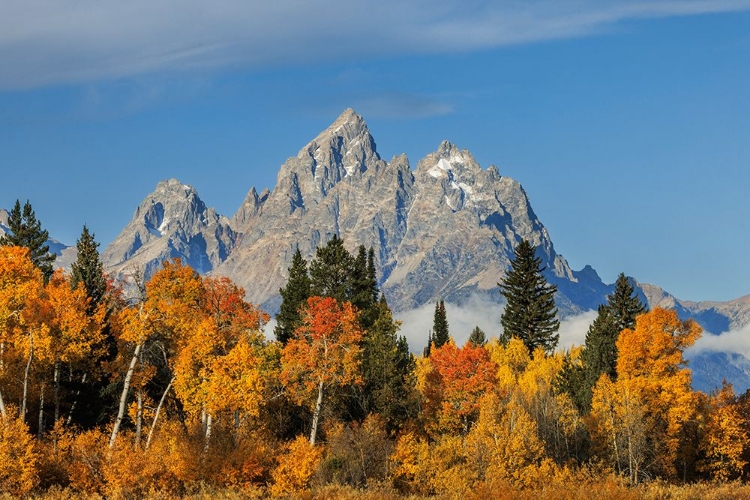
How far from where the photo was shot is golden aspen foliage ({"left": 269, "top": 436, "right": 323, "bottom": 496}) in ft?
178

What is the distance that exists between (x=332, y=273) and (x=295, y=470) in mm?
31933

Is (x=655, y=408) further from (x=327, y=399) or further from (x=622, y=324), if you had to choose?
(x=327, y=399)

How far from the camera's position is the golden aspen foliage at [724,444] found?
72.5 m

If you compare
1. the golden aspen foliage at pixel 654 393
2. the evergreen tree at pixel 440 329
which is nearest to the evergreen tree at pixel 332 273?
the golden aspen foliage at pixel 654 393

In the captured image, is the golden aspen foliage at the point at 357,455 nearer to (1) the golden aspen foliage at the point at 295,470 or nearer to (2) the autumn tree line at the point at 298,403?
(2) the autumn tree line at the point at 298,403

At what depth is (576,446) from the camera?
245 feet

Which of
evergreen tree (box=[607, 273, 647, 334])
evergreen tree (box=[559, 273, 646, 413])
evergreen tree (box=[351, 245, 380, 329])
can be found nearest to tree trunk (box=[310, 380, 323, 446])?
evergreen tree (box=[351, 245, 380, 329])

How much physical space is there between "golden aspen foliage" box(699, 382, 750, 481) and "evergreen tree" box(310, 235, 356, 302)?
3299 cm

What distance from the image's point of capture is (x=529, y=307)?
335 ft

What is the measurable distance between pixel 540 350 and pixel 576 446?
5043 cm

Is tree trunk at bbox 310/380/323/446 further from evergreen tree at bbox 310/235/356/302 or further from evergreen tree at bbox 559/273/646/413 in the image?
evergreen tree at bbox 559/273/646/413

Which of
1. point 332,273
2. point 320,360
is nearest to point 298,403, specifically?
point 320,360

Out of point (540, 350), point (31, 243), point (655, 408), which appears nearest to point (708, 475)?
point (655, 408)

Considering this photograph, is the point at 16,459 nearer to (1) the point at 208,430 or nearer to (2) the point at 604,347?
(1) the point at 208,430
